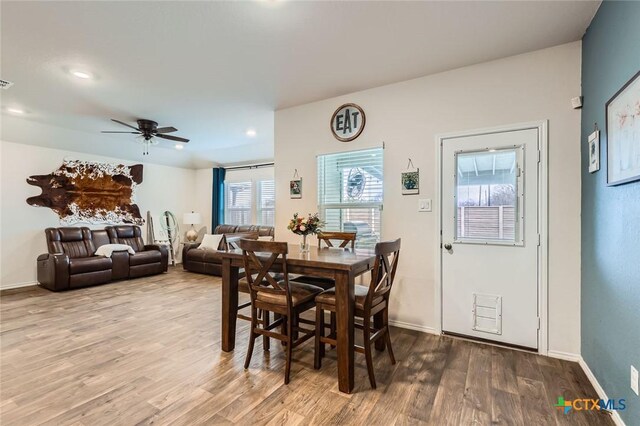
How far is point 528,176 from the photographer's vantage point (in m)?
2.66

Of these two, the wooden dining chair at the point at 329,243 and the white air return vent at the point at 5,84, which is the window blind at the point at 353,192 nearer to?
the wooden dining chair at the point at 329,243

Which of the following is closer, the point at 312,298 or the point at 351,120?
the point at 312,298

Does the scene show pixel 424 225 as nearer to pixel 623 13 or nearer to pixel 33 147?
pixel 623 13

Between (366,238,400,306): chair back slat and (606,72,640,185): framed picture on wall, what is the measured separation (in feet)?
4.43

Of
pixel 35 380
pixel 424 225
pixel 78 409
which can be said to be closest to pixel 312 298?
pixel 424 225

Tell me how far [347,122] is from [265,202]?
3.72 meters

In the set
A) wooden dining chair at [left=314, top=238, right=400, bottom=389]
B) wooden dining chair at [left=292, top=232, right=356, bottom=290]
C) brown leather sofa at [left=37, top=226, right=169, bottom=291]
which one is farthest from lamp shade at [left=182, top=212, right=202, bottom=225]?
wooden dining chair at [left=314, top=238, right=400, bottom=389]

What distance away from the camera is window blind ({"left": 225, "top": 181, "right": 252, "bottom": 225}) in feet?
23.4

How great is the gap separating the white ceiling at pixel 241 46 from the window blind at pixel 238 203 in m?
3.08

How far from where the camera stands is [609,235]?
1.92 m

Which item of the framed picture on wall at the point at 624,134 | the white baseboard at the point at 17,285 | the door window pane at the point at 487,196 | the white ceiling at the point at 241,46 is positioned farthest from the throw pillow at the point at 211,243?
the framed picture on wall at the point at 624,134

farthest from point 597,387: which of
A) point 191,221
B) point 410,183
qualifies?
point 191,221

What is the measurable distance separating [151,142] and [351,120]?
341cm

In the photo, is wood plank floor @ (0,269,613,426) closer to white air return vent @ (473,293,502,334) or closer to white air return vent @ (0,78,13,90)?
white air return vent @ (473,293,502,334)
